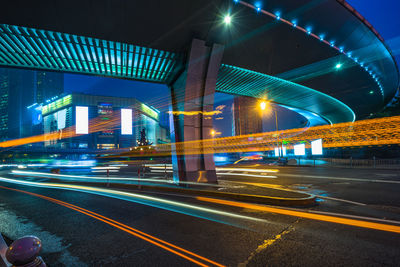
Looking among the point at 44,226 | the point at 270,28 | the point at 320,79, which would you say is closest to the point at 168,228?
the point at 44,226

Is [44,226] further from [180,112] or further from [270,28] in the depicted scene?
[270,28]

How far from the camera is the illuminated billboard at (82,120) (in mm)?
109250

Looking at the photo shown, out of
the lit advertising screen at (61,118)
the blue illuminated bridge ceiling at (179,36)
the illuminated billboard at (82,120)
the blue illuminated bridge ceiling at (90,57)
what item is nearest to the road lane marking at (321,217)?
the blue illuminated bridge ceiling at (179,36)

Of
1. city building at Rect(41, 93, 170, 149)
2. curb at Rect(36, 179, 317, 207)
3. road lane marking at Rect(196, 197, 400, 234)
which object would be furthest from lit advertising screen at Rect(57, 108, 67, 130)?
road lane marking at Rect(196, 197, 400, 234)

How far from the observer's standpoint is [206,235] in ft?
15.5

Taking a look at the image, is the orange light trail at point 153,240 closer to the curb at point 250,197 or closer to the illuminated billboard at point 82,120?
the curb at point 250,197

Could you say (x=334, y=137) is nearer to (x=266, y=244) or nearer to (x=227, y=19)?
(x=227, y=19)

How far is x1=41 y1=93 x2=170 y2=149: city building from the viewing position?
112 meters

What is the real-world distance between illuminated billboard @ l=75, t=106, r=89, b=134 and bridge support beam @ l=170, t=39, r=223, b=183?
390ft

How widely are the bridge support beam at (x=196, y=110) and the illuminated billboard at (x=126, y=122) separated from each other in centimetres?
11627

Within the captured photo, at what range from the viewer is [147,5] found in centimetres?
751

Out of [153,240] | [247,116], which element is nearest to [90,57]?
Result: [153,240]

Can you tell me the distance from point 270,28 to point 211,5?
10.8 feet

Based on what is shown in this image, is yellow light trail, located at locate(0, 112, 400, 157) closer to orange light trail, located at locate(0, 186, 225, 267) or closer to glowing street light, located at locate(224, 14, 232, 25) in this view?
orange light trail, located at locate(0, 186, 225, 267)
